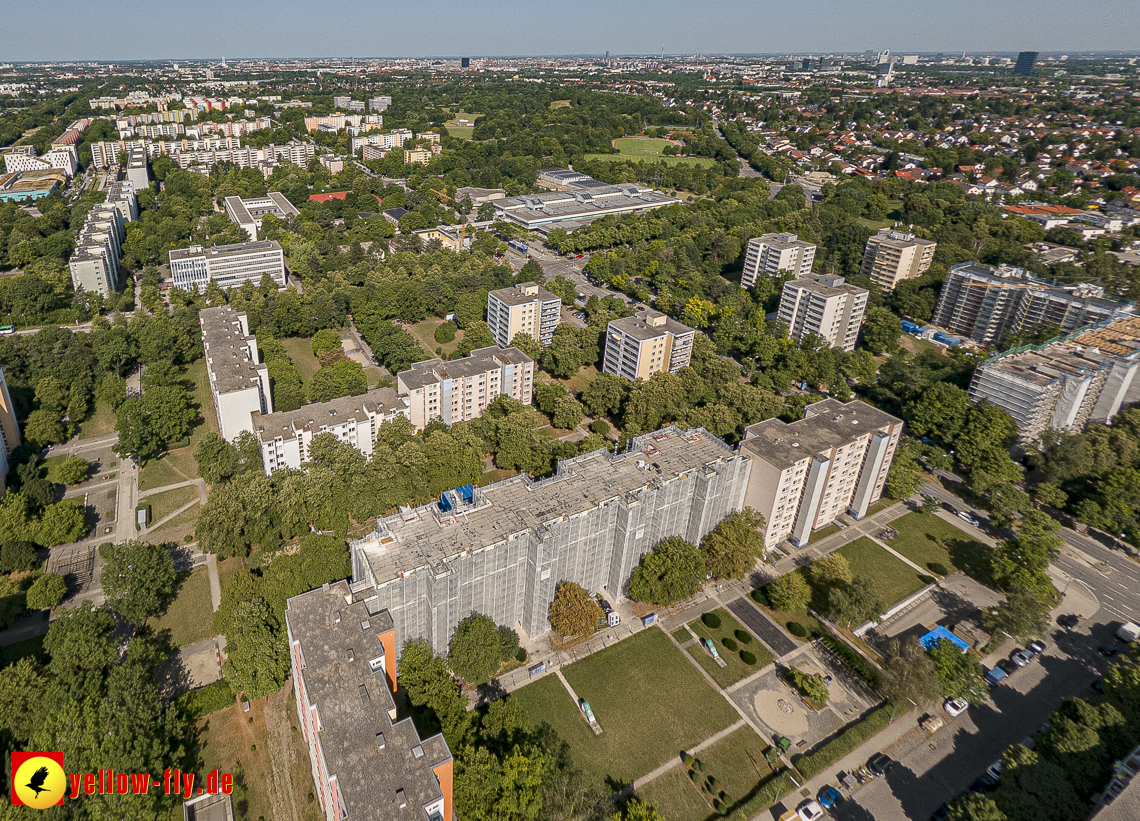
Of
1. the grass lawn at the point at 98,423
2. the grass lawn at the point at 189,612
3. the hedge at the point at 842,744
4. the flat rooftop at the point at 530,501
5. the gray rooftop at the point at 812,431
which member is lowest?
the grass lawn at the point at 189,612

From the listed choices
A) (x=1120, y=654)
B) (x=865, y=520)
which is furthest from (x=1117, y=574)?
(x=865, y=520)

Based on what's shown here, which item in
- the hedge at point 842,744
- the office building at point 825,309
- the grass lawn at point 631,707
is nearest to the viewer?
the hedge at point 842,744

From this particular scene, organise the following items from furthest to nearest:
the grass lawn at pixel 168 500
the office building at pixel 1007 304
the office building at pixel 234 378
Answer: the office building at pixel 1007 304 → the office building at pixel 234 378 → the grass lawn at pixel 168 500

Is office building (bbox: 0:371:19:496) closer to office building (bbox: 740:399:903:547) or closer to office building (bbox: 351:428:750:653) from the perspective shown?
office building (bbox: 351:428:750:653)

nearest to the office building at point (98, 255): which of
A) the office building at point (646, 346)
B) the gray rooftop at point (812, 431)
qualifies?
the office building at point (646, 346)

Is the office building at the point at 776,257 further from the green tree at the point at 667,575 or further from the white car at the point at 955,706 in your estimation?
the white car at the point at 955,706

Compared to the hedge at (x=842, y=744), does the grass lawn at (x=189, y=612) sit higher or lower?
lower
